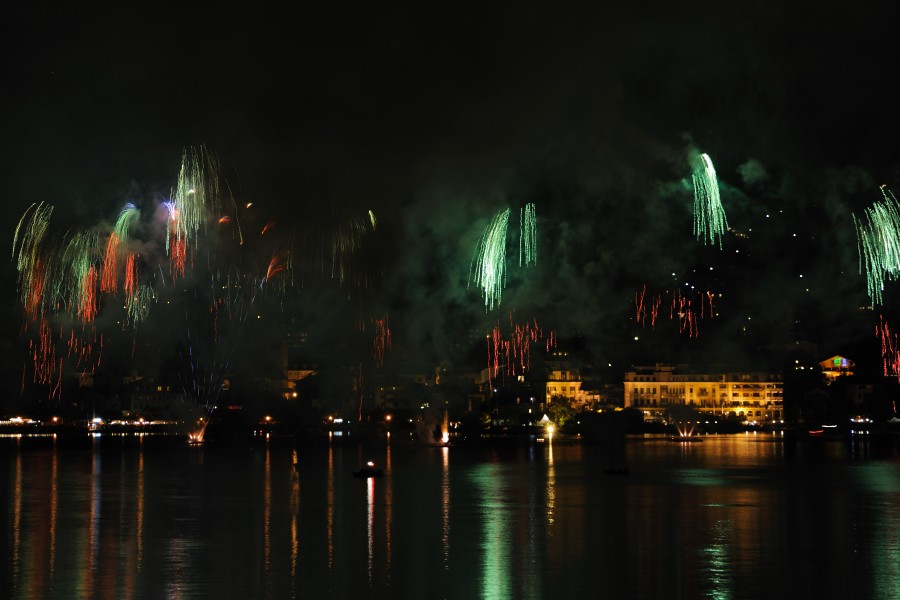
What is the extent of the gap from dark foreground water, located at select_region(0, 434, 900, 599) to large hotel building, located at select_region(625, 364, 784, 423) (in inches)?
4603

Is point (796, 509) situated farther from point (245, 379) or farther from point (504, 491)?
point (245, 379)

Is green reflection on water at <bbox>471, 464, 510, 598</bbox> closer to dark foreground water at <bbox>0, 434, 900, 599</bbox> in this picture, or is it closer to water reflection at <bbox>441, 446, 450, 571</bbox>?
dark foreground water at <bbox>0, 434, 900, 599</bbox>

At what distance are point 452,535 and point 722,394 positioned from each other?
5846 inches

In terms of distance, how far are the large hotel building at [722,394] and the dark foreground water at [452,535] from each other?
117 m

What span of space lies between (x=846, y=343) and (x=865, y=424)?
28960 millimetres

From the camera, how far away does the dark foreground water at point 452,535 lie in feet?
65.1

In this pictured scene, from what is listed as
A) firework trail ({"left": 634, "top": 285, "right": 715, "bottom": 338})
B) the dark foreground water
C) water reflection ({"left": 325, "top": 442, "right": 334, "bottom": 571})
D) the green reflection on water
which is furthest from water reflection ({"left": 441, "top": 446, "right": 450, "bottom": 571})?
firework trail ({"left": 634, "top": 285, "right": 715, "bottom": 338})

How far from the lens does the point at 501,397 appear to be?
165m

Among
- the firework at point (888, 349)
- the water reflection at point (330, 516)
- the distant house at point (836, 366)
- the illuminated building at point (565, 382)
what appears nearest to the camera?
the water reflection at point (330, 516)

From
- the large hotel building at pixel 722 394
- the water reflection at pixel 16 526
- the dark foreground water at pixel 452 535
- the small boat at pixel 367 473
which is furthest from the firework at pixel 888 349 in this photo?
the water reflection at pixel 16 526

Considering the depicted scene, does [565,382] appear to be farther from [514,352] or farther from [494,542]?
[494,542]

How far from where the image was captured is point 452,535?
27.4 m

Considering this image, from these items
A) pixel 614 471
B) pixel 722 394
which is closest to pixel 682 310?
pixel 722 394

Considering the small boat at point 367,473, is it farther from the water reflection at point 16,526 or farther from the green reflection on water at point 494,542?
the water reflection at point 16,526
